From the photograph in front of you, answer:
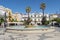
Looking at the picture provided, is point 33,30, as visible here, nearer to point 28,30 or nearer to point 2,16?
point 28,30

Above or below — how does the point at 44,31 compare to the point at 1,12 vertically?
below

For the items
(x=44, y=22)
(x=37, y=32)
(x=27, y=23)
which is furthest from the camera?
(x=44, y=22)

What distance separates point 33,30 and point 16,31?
2726mm

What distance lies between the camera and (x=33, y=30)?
24.1 metres

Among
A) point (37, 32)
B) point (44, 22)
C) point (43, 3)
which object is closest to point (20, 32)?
point (37, 32)

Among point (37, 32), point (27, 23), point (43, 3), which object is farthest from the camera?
point (43, 3)

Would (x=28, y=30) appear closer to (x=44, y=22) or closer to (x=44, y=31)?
(x=44, y=31)

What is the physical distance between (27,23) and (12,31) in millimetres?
6743

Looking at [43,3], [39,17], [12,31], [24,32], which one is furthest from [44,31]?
[39,17]

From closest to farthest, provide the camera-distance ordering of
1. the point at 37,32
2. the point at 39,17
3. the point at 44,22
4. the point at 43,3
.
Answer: the point at 37,32 < the point at 43,3 < the point at 44,22 < the point at 39,17

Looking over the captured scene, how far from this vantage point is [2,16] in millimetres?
67312

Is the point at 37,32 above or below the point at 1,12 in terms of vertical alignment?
below

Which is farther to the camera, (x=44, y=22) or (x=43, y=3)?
(x=44, y=22)

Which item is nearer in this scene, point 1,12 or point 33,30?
point 33,30
